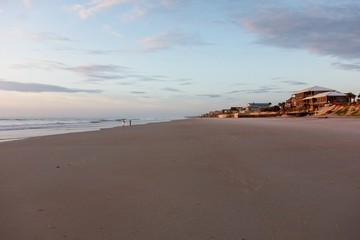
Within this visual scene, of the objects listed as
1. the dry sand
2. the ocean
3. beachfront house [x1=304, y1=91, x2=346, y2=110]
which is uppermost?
beachfront house [x1=304, y1=91, x2=346, y2=110]

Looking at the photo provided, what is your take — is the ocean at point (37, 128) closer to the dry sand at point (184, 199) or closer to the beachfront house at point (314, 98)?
the dry sand at point (184, 199)

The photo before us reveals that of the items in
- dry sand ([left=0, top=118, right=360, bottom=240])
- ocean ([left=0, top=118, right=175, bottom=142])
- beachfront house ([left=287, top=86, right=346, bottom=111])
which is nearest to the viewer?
dry sand ([left=0, top=118, right=360, bottom=240])

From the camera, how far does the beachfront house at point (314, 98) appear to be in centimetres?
7224

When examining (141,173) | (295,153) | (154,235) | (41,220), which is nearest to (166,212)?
(154,235)

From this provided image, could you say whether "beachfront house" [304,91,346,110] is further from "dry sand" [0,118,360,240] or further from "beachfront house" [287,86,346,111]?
"dry sand" [0,118,360,240]

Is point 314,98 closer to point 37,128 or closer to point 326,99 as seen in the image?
point 326,99

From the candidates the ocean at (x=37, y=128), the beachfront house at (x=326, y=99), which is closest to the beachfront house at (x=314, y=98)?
the beachfront house at (x=326, y=99)

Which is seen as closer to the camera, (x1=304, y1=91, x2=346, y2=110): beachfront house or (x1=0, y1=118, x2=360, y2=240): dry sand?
(x1=0, y1=118, x2=360, y2=240): dry sand

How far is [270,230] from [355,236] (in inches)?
31.8

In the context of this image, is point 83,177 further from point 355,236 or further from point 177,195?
point 355,236

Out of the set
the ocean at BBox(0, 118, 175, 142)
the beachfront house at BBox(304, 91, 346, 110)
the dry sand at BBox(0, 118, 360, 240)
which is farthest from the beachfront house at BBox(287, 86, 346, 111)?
the dry sand at BBox(0, 118, 360, 240)

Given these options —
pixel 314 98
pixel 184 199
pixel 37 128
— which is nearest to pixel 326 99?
pixel 314 98

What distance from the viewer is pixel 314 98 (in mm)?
78812

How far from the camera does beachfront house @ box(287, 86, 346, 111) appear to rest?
72238 millimetres
